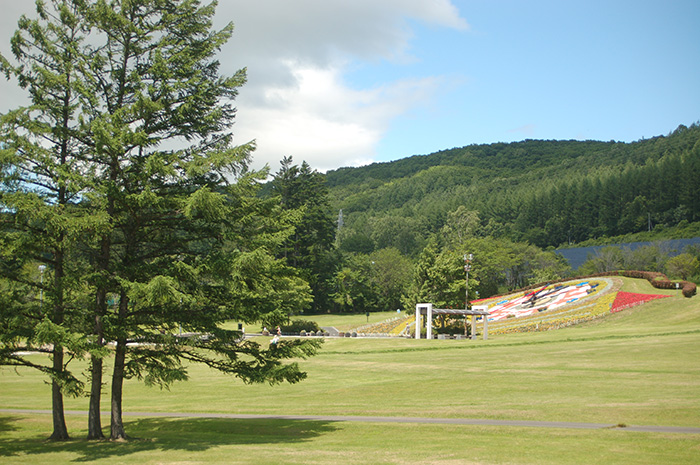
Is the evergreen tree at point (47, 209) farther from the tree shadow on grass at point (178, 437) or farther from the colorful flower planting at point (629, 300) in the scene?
the colorful flower planting at point (629, 300)

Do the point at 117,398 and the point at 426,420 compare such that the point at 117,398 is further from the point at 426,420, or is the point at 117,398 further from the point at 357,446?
the point at 426,420

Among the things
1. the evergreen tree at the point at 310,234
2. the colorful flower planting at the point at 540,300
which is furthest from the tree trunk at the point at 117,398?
the evergreen tree at the point at 310,234

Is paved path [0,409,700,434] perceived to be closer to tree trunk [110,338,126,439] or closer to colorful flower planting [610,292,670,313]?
tree trunk [110,338,126,439]

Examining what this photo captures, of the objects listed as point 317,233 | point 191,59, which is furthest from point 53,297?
point 317,233

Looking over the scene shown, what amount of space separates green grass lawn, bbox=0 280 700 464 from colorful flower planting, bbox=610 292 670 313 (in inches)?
524

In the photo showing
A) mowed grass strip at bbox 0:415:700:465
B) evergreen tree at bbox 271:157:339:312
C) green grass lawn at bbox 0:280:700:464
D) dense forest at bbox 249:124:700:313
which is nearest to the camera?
mowed grass strip at bbox 0:415:700:465

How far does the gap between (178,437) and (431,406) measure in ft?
26.7

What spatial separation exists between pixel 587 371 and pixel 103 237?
19582 millimetres

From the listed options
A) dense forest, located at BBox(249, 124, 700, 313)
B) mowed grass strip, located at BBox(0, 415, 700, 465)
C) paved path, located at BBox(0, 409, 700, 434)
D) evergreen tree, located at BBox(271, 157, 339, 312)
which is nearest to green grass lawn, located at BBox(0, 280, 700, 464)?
mowed grass strip, located at BBox(0, 415, 700, 465)

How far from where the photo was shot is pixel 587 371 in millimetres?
25172

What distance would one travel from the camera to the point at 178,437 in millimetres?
16281

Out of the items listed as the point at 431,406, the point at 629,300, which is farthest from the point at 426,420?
the point at 629,300

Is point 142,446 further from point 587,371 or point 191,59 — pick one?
point 587,371

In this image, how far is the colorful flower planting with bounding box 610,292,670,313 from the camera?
51.0m
